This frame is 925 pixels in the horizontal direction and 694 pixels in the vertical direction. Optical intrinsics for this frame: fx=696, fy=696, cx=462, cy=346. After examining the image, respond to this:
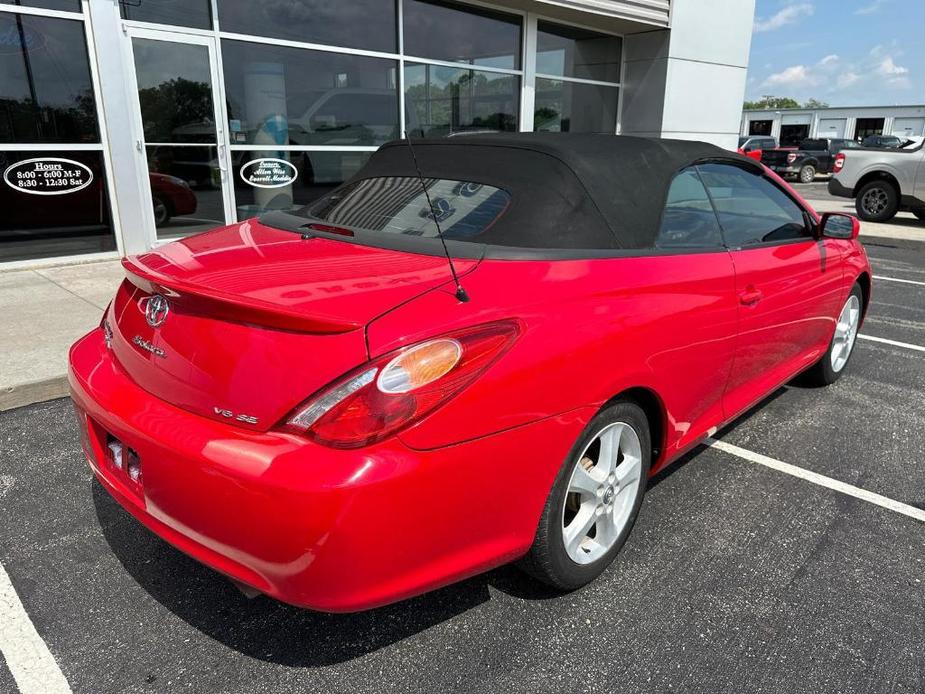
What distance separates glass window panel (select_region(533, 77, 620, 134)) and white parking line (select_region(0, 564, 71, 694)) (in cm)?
1158

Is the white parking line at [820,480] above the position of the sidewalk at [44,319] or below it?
below

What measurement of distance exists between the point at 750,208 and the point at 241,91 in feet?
23.2

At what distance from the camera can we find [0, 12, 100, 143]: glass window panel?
7.10 metres

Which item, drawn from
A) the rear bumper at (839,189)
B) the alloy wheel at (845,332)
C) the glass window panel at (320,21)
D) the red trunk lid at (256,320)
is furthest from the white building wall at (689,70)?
the red trunk lid at (256,320)

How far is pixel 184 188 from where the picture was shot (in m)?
8.38

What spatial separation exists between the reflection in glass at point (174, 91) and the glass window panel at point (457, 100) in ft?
10.1

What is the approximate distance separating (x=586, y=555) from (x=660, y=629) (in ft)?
1.08

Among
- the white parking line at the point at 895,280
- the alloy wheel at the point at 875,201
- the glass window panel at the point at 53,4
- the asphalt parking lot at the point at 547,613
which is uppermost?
the glass window panel at the point at 53,4

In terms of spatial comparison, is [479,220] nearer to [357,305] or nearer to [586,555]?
[357,305]

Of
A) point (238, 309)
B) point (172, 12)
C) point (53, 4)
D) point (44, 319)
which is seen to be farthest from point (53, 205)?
point (238, 309)

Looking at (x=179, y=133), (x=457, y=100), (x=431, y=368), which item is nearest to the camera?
(x=431, y=368)

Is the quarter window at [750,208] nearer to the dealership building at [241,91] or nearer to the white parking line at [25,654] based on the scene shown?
the dealership building at [241,91]

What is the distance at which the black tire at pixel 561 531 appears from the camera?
7.11ft

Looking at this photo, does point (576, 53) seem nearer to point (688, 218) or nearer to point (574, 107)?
point (574, 107)
